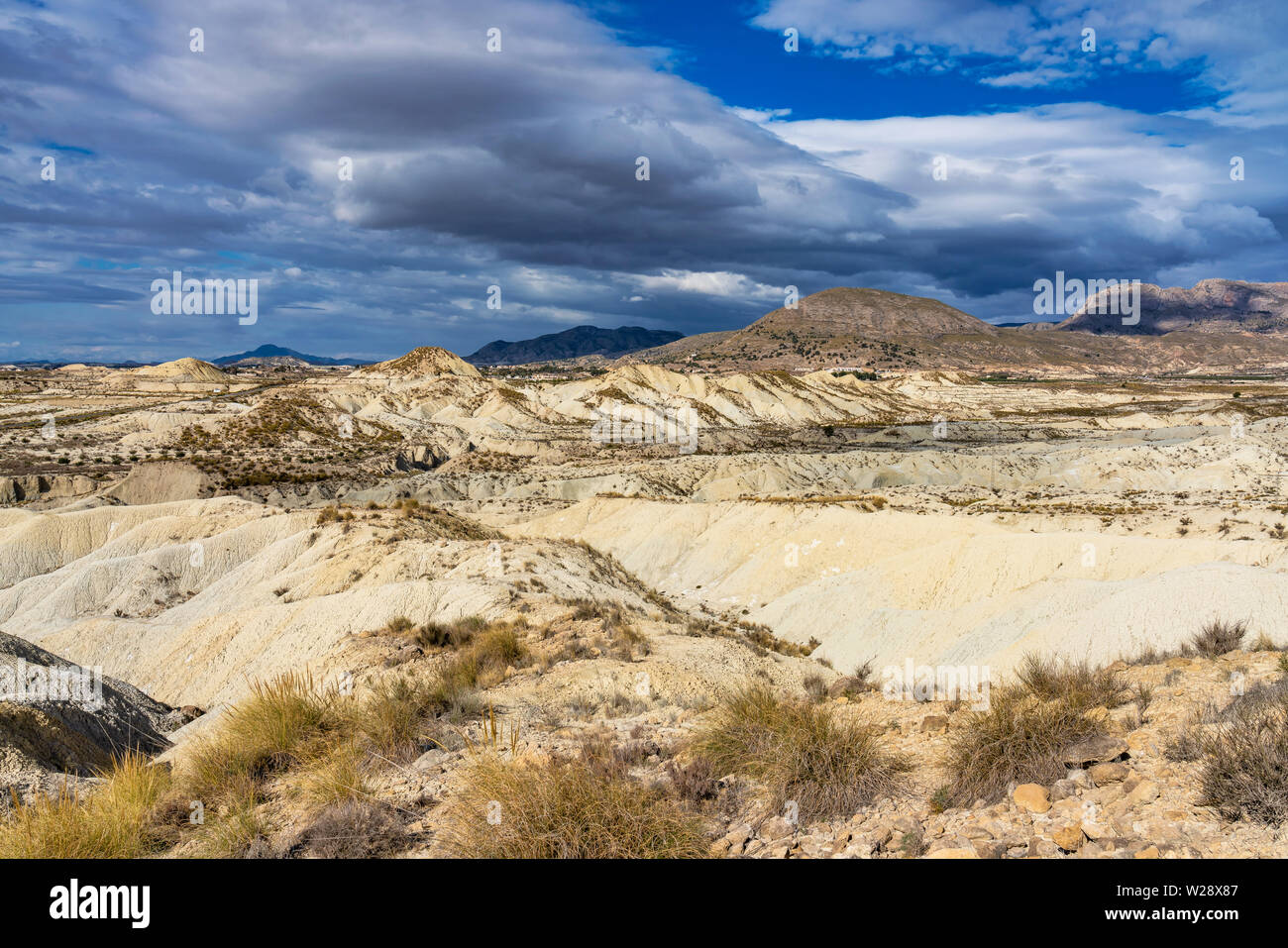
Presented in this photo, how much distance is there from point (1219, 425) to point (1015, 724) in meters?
106

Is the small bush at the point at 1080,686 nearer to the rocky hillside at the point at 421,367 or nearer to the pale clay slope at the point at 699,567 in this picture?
the pale clay slope at the point at 699,567

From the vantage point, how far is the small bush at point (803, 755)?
532cm

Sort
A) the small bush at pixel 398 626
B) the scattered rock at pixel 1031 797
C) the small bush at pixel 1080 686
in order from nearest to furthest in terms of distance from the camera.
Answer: the scattered rock at pixel 1031 797, the small bush at pixel 1080 686, the small bush at pixel 398 626

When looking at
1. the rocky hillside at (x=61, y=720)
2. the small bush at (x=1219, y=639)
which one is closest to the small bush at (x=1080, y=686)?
the small bush at (x=1219, y=639)

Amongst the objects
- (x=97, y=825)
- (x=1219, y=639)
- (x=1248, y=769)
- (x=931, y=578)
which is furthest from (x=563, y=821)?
(x=931, y=578)

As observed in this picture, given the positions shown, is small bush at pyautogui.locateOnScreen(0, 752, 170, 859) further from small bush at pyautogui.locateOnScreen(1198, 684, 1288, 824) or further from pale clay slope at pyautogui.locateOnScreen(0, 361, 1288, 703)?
small bush at pyautogui.locateOnScreen(1198, 684, 1288, 824)

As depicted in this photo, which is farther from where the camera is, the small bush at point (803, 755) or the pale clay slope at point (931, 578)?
the pale clay slope at point (931, 578)

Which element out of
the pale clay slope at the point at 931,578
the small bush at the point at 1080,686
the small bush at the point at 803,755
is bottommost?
the pale clay slope at the point at 931,578

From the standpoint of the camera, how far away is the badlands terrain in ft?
16.6

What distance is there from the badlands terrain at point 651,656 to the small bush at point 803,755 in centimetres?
3

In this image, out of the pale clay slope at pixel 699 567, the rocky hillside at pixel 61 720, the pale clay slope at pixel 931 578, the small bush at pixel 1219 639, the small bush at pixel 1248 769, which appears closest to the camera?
the small bush at pixel 1248 769

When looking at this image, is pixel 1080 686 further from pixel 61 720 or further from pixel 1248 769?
pixel 61 720

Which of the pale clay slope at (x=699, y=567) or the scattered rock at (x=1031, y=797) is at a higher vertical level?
the scattered rock at (x=1031, y=797)

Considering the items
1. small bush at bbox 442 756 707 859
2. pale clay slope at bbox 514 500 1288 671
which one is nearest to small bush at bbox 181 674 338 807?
small bush at bbox 442 756 707 859
